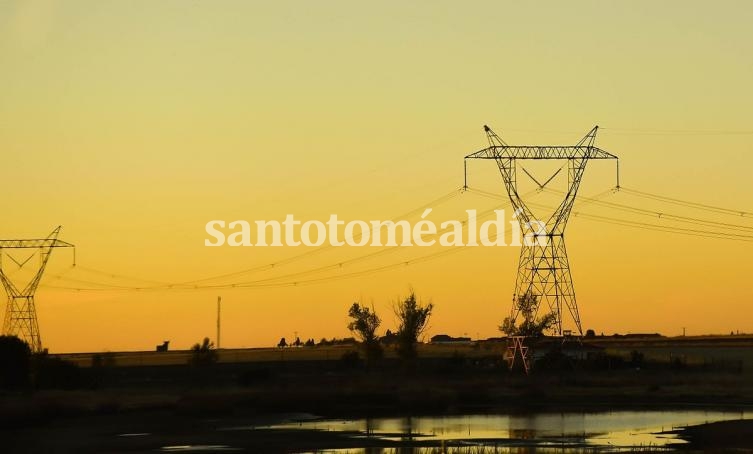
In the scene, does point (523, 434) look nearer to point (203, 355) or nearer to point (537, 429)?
point (537, 429)

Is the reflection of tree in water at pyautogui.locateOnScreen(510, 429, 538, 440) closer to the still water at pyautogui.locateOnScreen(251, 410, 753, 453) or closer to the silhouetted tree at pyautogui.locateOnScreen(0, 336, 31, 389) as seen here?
the still water at pyautogui.locateOnScreen(251, 410, 753, 453)

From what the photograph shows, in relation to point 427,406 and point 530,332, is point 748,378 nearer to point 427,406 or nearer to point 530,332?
point 530,332

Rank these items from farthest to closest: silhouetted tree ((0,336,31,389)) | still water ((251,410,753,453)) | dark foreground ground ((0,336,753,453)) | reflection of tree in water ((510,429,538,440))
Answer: silhouetted tree ((0,336,31,389)) < dark foreground ground ((0,336,753,453)) < reflection of tree in water ((510,429,538,440)) < still water ((251,410,753,453))

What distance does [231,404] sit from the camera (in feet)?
385

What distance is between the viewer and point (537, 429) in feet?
297

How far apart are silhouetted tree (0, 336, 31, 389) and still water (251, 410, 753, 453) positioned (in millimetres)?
35222

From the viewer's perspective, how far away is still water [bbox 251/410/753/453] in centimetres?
7950

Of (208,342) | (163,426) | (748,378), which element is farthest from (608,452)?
(208,342)

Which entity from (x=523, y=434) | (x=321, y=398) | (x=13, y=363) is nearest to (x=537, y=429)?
(x=523, y=434)

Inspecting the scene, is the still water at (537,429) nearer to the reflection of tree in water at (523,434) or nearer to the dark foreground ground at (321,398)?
the reflection of tree in water at (523,434)

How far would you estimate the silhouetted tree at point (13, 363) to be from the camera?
413 ft

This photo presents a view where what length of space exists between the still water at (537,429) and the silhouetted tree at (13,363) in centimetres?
3522

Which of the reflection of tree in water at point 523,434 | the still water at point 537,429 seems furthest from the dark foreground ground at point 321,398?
the reflection of tree in water at point 523,434

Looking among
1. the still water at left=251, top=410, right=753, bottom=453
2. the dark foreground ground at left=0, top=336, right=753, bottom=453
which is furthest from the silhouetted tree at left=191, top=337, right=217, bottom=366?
the still water at left=251, top=410, right=753, bottom=453
